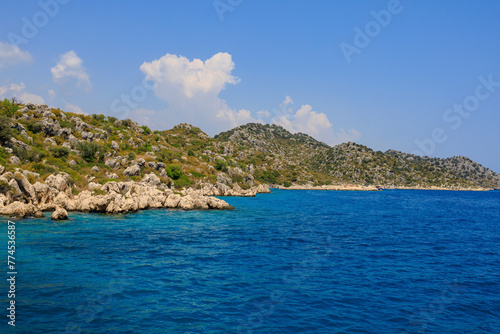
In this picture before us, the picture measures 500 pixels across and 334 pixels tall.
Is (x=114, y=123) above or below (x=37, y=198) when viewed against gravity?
above

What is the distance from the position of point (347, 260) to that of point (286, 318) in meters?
13.6

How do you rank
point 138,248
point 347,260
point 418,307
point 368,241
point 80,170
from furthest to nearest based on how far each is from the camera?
point 80,170
point 368,241
point 138,248
point 347,260
point 418,307

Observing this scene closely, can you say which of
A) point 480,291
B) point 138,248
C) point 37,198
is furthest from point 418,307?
point 37,198

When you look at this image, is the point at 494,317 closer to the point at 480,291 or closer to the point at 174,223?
the point at 480,291

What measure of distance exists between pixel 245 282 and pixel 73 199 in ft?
149

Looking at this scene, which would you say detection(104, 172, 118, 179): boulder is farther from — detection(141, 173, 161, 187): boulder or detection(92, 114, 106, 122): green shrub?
detection(92, 114, 106, 122): green shrub

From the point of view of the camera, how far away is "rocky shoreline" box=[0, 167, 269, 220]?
42.6 meters

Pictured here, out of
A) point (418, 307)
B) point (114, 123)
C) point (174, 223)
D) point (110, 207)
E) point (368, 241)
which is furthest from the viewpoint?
point (114, 123)

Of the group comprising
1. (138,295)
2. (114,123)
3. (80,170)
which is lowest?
(138,295)

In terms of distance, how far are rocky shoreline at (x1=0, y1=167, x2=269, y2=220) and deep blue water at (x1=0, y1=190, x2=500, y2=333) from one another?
6.64 metres

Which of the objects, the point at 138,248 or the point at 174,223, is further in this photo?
the point at 174,223

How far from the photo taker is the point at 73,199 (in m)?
53.4

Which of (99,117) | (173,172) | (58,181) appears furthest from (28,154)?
(99,117)

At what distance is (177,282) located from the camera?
67.6 ft
